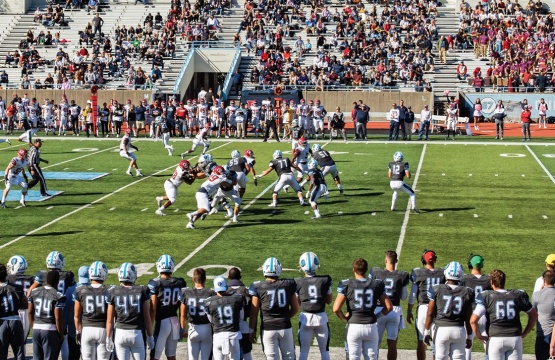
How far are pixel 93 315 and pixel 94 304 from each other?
0.13 metres

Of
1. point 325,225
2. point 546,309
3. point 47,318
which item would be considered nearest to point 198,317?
point 47,318

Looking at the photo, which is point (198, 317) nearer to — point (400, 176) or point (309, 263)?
point (309, 263)

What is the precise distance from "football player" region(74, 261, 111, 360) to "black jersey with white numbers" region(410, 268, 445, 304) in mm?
3921

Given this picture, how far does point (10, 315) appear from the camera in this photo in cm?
1116

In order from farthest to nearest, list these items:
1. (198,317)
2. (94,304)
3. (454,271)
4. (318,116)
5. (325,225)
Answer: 1. (318,116)
2. (325,225)
3. (198,317)
4. (454,271)
5. (94,304)

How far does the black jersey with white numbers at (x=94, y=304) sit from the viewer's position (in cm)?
1087

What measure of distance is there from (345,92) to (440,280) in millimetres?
37159

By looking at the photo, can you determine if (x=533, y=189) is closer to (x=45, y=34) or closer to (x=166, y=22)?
(x=166, y=22)

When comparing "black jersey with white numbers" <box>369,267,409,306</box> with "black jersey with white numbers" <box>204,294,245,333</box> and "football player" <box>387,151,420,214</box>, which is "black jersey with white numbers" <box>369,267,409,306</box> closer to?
"black jersey with white numbers" <box>204,294,245,333</box>

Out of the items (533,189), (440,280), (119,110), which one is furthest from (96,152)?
(440,280)

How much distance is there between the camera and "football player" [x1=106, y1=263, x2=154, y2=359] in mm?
10789

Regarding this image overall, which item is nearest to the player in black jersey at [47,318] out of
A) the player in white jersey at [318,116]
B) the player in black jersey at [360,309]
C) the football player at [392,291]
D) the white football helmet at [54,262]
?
the white football helmet at [54,262]

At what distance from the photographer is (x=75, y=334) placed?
11.6 m

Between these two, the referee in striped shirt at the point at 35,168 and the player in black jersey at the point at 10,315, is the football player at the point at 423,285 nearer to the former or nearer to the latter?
the player in black jersey at the point at 10,315
